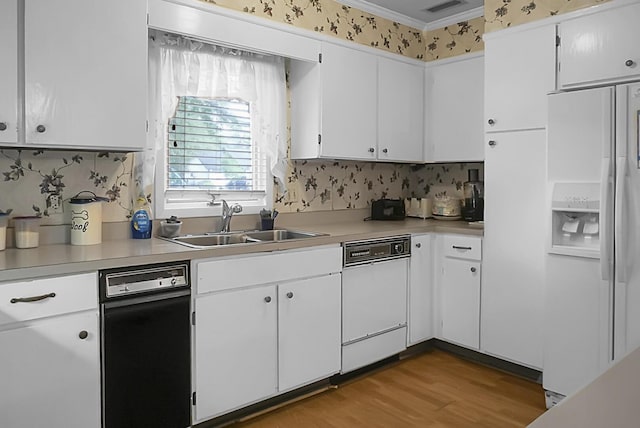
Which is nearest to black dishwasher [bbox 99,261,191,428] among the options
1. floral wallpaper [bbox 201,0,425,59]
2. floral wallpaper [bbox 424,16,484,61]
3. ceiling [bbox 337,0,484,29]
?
floral wallpaper [bbox 201,0,425,59]

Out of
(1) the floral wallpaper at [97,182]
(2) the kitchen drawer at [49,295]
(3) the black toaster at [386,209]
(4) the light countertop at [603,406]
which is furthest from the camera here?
(3) the black toaster at [386,209]

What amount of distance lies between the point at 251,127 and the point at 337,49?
2.64ft

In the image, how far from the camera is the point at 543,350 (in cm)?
293

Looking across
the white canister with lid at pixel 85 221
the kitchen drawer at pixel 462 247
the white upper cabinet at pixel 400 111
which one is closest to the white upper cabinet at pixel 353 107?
the white upper cabinet at pixel 400 111

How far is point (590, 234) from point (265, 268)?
1725 mm

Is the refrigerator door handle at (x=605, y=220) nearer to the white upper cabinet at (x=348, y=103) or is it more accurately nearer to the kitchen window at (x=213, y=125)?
the white upper cabinet at (x=348, y=103)

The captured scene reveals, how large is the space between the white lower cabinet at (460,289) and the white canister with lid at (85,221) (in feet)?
7.39

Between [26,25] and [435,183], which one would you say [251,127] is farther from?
[435,183]

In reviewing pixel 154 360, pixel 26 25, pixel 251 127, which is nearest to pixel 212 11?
pixel 251 127

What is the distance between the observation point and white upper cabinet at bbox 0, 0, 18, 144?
80.3 inches

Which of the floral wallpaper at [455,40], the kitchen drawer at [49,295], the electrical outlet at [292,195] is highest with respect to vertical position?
the floral wallpaper at [455,40]

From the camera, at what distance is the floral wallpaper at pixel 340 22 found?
10.3 ft

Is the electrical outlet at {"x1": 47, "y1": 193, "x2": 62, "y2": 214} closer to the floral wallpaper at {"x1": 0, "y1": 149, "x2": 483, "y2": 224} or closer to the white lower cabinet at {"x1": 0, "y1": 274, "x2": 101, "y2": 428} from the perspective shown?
the floral wallpaper at {"x1": 0, "y1": 149, "x2": 483, "y2": 224}

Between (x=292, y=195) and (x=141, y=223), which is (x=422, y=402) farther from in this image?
(x=141, y=223)
